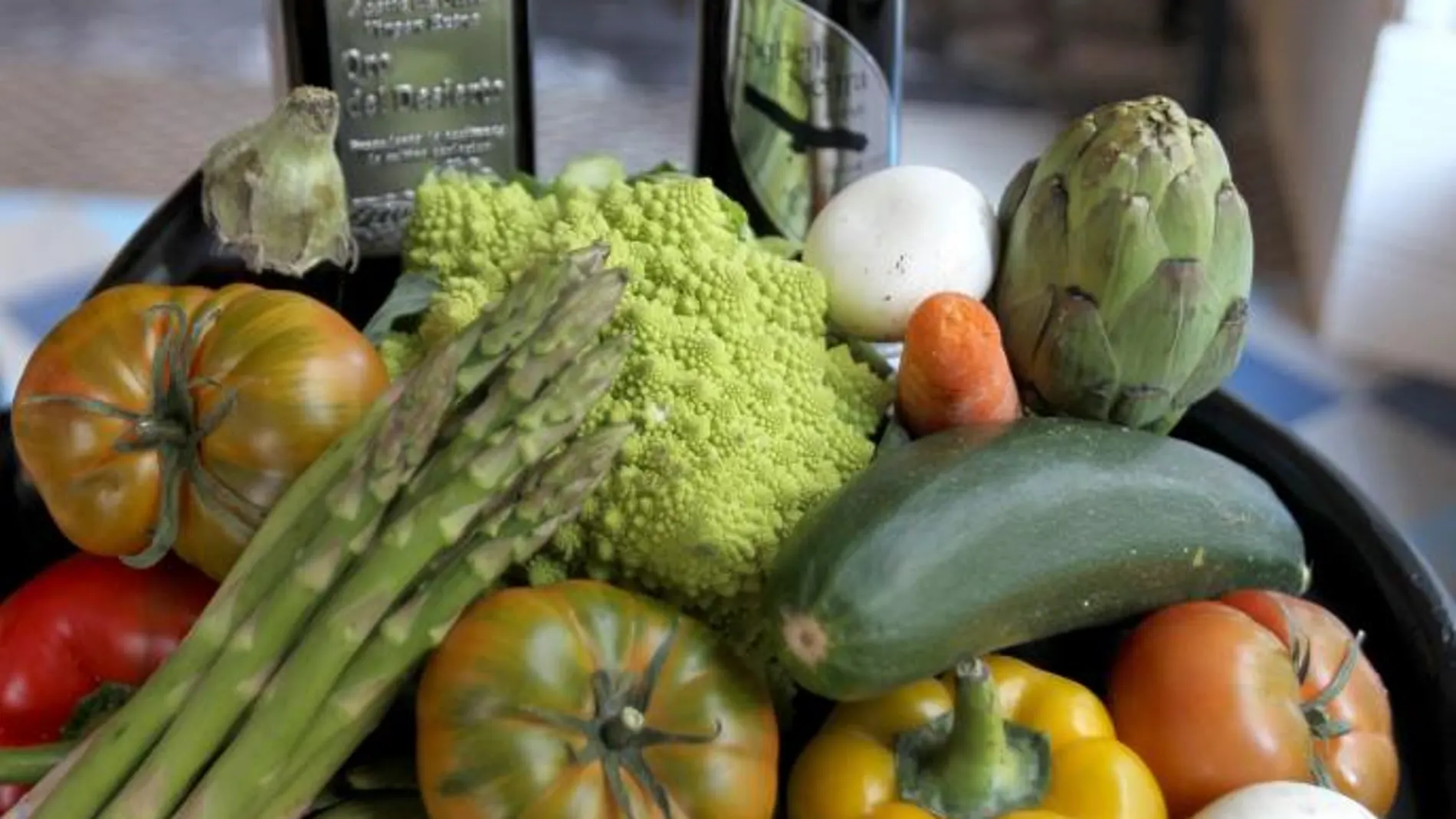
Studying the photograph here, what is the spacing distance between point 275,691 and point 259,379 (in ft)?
0.40

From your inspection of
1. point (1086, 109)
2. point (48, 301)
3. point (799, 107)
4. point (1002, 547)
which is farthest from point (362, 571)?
point (1086, 109)

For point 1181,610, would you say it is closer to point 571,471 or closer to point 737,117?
point 571,471

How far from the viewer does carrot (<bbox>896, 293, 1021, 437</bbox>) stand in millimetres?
661

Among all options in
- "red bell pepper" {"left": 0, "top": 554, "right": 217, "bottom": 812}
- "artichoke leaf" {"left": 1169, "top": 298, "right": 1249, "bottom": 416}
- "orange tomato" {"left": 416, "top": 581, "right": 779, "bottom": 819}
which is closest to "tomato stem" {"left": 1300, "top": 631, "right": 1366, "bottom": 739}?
"artichoke leaf" {"left": 1169, "top": 298, "right": 1249, "bottom": 416}

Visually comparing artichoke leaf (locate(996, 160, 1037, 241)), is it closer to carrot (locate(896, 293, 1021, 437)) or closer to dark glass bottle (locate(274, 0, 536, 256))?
carrot (locate(896, 293, 1021, 437))

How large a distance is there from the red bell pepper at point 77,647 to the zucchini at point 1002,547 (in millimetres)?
234

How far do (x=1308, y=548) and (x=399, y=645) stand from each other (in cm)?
44

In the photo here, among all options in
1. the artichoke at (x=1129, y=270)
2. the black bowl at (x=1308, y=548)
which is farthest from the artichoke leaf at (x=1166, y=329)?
the black bowl at (x=1308, y=548)

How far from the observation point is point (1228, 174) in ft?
2.30

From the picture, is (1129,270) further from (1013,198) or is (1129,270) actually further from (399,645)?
(399,645)

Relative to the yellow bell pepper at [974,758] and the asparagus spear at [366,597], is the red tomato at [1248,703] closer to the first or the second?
the yellow bell pepper at [974,758]

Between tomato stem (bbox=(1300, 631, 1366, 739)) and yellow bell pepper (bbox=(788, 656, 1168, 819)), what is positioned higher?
yellow bell pepper (bbox=(788, 656, 1168, 819))

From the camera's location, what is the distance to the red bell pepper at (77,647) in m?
0.65

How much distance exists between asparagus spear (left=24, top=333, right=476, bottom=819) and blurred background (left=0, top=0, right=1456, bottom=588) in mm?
847
